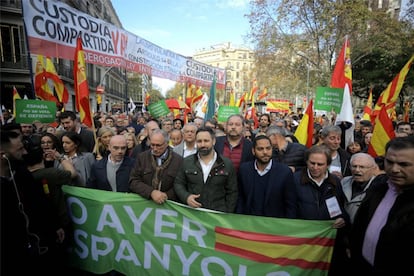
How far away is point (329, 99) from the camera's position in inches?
203

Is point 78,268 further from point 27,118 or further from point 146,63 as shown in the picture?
point 146,63

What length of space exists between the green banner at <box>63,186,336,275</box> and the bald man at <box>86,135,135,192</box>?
0.98ft

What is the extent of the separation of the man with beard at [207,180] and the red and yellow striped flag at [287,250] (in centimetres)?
42

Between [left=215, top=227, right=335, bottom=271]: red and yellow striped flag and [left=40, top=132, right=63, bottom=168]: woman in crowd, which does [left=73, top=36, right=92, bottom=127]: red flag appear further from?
[left=215, top=227, right=335, bottom=271]: red and yellow striped flag

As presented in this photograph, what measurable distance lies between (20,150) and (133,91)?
210ft

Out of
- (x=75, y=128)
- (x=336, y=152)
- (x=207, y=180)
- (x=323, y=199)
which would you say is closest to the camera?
(x=323, y=199)

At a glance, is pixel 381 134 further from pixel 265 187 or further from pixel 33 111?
pixel 33 111

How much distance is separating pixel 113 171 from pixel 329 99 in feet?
13.2

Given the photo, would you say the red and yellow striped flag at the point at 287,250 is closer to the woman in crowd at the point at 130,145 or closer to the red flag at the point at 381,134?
the red flag at the point at 381,134

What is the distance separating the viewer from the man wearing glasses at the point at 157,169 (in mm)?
3117

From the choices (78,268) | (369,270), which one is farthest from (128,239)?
(369,270)

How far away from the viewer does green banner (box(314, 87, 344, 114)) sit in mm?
5102

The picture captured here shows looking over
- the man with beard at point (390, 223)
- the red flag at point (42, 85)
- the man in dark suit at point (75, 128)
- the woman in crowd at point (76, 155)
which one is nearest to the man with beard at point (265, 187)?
the man with beard at point (390, 223)

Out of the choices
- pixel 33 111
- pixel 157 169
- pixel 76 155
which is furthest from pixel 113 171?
pixel 33 111
